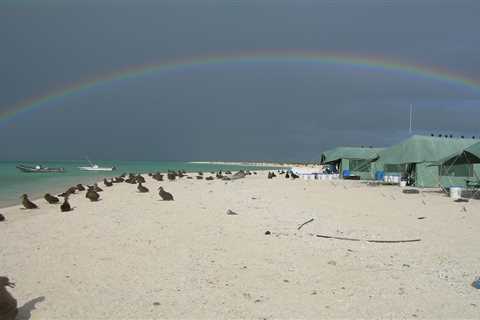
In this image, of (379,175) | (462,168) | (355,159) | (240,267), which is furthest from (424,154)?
(240,267)

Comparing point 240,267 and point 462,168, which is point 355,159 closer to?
point 462,168

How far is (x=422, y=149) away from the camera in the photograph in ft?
89.5

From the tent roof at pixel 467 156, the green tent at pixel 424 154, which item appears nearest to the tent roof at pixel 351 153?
the green tent at pixel 424 154

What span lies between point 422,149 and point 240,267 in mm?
23683

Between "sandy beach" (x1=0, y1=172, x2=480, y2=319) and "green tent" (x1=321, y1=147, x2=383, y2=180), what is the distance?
28.3m

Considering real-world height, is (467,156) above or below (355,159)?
above


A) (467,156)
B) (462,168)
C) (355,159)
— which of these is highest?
(467,156)

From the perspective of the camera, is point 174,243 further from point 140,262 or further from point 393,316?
point 393,316

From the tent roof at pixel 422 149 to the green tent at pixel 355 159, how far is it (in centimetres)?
1211

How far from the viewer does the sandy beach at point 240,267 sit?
5.36 m

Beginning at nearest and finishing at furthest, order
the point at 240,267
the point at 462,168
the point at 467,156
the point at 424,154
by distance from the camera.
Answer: the point at 240,267 < the point at 467,156 < the point at 462,168 < the point at 424,154

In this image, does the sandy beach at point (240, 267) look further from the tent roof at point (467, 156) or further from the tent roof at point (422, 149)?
the tent roof at point (422, 149)

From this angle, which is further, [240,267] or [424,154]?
[424,154]

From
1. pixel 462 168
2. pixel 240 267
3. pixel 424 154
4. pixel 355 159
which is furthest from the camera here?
pixel 355 159
